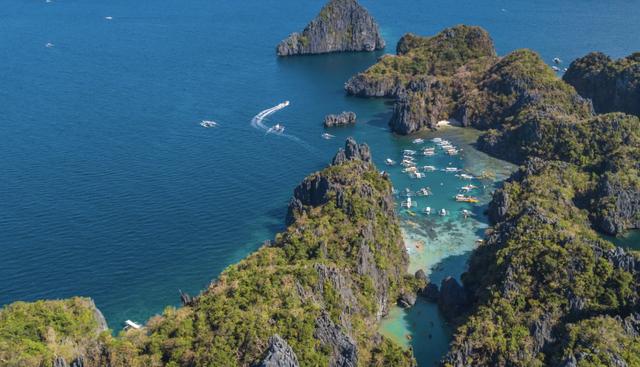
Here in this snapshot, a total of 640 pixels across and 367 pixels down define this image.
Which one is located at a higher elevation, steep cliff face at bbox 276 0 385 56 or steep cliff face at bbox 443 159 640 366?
steep cliff face at bbox 276 0 385 56

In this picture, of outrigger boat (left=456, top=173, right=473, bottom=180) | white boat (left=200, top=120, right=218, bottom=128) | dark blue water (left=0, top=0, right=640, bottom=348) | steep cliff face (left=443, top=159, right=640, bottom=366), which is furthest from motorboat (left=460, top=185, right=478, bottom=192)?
A: white boat (left=200, top=120, right=218, bottom=128)

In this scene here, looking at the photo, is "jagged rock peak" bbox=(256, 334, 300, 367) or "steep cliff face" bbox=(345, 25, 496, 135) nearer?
"jagged rock peak" bbox=(256, 334, 300, 367)

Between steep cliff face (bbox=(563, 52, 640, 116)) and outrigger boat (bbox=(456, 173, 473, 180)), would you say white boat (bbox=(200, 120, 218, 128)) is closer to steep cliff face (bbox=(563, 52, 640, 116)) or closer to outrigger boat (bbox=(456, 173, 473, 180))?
outrigger boat (bbox=(456, 173, 473, 180))

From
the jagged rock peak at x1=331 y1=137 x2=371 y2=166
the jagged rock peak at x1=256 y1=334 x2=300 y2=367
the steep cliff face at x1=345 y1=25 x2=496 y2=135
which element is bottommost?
the jagged rock peak at x1=256 y1=334 x2=300 y2=367

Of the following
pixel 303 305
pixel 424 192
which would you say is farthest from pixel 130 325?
pixel 424 192

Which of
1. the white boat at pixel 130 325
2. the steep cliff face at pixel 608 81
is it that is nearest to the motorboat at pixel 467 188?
the steep cliff face at pixel 608 81

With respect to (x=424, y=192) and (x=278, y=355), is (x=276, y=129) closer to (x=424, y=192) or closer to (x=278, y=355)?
(x=424, y=192)

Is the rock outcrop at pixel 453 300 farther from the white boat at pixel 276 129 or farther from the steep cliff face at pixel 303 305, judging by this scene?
the white boat at pixel 276 129

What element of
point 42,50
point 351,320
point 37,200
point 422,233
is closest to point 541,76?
point 422,233
